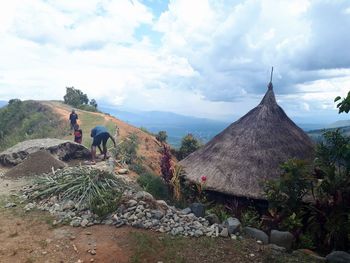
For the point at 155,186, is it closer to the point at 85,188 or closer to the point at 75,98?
the point at 85,188

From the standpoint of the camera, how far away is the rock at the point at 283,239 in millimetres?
8320

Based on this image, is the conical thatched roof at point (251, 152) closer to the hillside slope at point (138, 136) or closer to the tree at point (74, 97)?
the hillside slope at point (138, 136)

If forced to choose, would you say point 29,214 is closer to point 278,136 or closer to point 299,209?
point 299,209

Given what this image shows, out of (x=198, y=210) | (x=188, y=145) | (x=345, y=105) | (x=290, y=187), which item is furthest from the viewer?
(x=188, y=145)

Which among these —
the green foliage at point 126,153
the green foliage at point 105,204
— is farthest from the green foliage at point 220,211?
the green foliage at point 126,153

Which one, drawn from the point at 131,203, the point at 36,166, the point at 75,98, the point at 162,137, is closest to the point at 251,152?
the point at 131,203

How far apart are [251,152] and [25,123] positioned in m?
24.2

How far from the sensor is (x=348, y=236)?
7949 millimetres

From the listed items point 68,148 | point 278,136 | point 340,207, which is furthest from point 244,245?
point 68,148

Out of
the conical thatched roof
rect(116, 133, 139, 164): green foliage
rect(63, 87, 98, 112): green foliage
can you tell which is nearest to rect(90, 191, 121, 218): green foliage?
the conical thatched roof

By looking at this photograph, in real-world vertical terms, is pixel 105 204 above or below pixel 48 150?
below

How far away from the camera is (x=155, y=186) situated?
12039 millimetres

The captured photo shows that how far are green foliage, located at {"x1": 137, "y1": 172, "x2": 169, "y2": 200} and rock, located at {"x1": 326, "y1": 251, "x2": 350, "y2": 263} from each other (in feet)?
18.2

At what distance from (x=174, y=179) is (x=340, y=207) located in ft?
17.5
